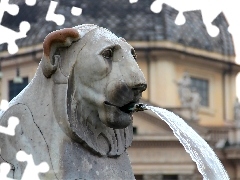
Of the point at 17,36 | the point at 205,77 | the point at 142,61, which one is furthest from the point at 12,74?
the point at 17,36

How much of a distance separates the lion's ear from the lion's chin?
0.95 feet

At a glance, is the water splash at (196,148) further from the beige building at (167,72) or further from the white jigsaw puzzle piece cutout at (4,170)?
the beige building at (167,72)

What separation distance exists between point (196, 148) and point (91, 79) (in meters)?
0.73

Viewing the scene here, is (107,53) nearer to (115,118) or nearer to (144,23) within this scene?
(115,118)

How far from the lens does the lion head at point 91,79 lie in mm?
5246

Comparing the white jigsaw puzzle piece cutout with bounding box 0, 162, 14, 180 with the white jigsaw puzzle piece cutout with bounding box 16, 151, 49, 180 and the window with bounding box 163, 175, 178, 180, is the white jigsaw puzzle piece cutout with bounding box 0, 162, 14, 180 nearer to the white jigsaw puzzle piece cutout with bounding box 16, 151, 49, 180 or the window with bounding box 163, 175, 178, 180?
the white jigsaw puzzle piece cutout with bounding box 16, 151, 49, 180

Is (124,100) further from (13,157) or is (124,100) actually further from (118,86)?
(13,157)

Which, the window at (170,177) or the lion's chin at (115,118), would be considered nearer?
the lion's chin at (115,118)

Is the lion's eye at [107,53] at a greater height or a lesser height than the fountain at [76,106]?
greater

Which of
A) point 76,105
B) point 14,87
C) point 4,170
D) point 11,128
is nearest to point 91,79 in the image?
point 76,105

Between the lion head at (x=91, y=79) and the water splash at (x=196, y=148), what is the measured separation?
14.3 inches

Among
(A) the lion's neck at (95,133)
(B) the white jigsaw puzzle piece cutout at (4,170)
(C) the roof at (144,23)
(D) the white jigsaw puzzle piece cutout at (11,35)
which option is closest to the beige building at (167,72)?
(C) the roof at (144,23)

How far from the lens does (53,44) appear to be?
209 inches

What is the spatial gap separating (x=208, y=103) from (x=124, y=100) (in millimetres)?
54191
